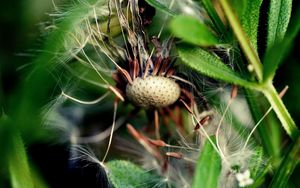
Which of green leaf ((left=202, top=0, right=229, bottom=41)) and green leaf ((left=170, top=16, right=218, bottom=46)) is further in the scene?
green leaf ((left=202, top=0, right=229, bottom=41))

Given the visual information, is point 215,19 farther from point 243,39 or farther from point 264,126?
point 264,126

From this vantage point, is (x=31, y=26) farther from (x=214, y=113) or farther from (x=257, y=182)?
(x=257, y=182)

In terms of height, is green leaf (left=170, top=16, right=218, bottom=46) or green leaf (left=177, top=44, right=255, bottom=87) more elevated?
green leaf (left=170, top=16, right=218, bottom=46)

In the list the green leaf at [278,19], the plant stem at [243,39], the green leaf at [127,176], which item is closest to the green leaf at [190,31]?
the plant stem at [243,39]

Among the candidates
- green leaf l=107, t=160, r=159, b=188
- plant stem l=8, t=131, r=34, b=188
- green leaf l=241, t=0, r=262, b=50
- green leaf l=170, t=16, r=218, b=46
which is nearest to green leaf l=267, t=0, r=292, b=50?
green leaf l=241, t=0, r=262, b=50

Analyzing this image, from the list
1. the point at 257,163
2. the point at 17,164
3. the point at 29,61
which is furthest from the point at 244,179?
the point at 29,61

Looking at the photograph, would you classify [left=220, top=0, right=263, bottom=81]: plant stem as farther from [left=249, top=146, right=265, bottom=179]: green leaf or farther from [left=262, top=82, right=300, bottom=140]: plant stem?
[left=249, top=146, right=265, bottom=179]: green leaf
